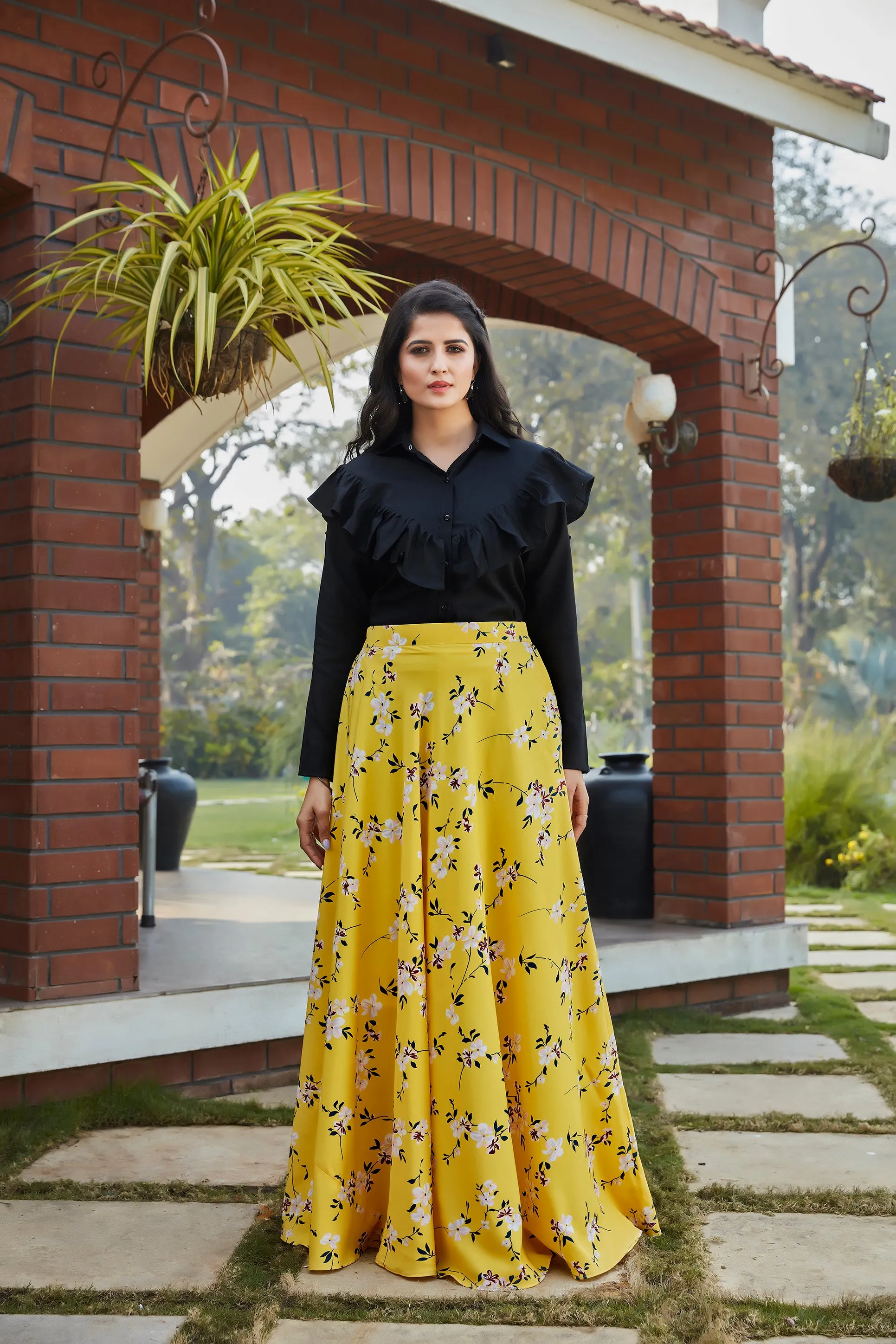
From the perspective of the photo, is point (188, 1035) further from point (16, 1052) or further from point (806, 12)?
point (806, 12)

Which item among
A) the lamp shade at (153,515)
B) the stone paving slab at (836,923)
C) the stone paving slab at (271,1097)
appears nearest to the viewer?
the stone paving slab at (271,1097)

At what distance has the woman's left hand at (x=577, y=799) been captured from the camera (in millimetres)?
2615

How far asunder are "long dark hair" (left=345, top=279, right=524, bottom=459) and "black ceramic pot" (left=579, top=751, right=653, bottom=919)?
2.61 metres

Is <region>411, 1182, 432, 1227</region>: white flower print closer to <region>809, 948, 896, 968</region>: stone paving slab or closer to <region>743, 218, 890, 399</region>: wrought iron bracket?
<region>743, 218, 890, 399</region>: wrought iron bracket

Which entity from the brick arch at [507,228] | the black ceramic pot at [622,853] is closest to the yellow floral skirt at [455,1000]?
the brick arch at [507,228]

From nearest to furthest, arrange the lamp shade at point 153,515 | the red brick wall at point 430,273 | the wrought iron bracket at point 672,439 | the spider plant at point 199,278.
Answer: the spider plant at point 199,278, the red brick wall at point 430,273, the wrought iron bracket at point 672,439, the lamp shade at point 153,515

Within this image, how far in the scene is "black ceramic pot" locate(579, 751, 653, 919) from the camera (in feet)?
16.5

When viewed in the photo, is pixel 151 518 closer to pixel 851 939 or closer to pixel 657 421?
pixel 657 421

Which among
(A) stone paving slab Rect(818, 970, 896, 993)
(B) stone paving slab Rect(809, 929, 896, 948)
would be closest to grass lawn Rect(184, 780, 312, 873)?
(B) stone paving slab Rect(809, 929, 896, 948)

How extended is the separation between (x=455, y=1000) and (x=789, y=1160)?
1184 mm

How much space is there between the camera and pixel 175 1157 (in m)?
3.10

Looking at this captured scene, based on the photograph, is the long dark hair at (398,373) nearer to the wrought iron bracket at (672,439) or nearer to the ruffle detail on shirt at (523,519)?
the ruffle detail on shirt at (523,519)

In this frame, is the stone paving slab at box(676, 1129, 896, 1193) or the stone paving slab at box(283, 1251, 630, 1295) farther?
the stone paving slab at box(676, 1129, 896, 1193)

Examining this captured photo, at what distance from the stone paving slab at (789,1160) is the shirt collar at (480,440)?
1.63m
